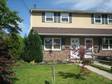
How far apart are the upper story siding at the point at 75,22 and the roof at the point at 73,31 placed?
629 millimetres

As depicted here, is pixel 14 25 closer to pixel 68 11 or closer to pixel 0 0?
pixel 0 0

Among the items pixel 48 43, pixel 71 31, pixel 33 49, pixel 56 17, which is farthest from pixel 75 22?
pixel 33 49

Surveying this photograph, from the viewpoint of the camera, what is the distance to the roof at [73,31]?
2953cm

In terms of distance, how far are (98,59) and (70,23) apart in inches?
235

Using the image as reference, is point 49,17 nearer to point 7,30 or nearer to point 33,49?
point 33,49

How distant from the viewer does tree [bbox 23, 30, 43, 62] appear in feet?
90.3

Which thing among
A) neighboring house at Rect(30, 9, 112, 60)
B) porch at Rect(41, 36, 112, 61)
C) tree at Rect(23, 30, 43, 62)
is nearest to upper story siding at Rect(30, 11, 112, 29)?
neighboring house at Rect(30, 9, 112, 60)

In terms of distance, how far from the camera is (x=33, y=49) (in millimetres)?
27625

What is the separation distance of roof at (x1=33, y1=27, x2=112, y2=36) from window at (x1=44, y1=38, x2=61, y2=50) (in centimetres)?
95

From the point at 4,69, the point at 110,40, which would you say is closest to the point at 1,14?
the point at 4,69

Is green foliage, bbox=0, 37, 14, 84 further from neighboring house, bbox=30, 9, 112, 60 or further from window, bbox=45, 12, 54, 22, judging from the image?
window, bbox=45, 12, 54, 22

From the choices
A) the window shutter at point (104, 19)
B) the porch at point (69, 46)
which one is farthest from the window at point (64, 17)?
the window shutter at point (104, 19)

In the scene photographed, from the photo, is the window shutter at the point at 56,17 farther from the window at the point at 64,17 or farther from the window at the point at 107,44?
the window at the point at 107,44

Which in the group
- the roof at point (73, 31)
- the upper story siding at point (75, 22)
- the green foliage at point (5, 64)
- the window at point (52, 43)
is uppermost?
the upper story siding at point (75, 22)
